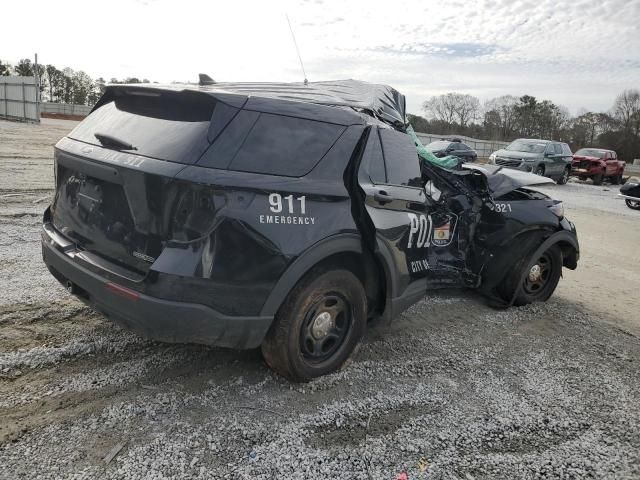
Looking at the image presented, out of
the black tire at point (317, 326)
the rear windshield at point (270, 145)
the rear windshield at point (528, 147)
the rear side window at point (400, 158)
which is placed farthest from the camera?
the rear windshield at point (528, 147)

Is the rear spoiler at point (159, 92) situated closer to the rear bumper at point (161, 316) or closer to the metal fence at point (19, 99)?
the rear bumper at point (161, 316)

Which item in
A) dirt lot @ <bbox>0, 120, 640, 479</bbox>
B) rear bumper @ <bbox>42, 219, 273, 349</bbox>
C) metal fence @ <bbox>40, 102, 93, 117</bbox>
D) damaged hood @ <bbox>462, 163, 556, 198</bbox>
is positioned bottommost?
metal fence @ <bbox>40, 102, 93, 117</bbox>

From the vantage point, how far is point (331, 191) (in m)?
3.02

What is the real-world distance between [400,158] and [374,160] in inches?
15.1

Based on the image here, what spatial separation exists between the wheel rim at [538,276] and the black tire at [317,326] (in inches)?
101

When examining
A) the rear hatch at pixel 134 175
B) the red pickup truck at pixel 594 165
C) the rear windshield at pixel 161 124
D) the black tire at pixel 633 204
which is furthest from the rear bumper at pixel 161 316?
the red pickup truck at pixel 594 165

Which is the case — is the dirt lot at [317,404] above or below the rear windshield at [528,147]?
below

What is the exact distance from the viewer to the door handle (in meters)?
3.34

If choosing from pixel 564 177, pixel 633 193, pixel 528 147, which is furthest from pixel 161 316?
pixel 564 177

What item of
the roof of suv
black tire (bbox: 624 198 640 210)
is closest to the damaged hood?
the roof of suv

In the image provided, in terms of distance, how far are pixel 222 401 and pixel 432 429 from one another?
4.14 feet

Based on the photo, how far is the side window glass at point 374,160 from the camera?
3.35 meters

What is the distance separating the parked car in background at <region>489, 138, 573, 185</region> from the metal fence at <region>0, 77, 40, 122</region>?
2634 centimetres

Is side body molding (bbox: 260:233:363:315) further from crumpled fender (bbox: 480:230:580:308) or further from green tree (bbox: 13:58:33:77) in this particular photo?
green tree (bbox: 13:58:33:77)
